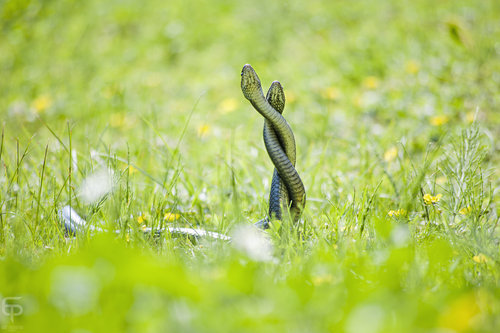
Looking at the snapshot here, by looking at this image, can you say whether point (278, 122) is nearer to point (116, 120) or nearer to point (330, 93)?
point (330, 93)

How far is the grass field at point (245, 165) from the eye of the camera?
3.09ft

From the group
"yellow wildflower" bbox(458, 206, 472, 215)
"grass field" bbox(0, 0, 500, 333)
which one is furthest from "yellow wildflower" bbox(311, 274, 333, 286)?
"yellow wildflower" bbox(458, 206, 472, 215)

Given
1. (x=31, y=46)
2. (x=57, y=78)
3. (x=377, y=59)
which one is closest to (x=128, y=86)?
(x=57, y=78)

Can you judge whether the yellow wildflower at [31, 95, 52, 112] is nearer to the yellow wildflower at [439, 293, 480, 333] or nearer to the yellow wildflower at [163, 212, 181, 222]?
the yellow wildflower at [163, 212, 181, 222]

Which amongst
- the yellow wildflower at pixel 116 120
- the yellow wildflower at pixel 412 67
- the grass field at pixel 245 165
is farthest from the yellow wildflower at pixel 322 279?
the yellow wildflower at pixel 412 67

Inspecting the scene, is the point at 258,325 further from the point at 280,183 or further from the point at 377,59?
the point at 377,59

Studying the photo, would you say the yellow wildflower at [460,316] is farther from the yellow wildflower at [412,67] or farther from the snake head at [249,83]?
the yellow wildflower at [412,67]

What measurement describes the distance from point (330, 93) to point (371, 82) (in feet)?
1.52

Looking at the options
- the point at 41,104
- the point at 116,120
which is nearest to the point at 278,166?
the point at 116,120

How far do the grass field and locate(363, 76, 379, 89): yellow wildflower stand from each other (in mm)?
50

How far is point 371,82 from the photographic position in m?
4.34

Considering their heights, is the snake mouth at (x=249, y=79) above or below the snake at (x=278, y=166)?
above

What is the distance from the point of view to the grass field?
0.94 m

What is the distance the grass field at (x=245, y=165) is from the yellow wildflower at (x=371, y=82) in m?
0.05
